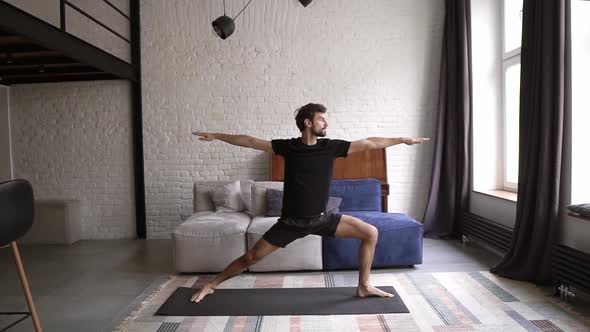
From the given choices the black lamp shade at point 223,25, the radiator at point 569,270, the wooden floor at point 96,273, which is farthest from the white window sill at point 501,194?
the black lamp shade at point 223,25

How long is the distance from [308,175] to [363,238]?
0.70 meters

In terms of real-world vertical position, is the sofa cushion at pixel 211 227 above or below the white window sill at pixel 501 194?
below

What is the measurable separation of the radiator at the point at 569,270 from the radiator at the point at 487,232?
3.12 ft

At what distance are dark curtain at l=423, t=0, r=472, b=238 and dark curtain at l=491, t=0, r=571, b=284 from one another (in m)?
1.48

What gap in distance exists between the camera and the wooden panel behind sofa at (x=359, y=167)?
604 centimetres

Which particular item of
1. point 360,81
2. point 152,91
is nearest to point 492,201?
point 360,81

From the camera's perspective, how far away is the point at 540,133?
4.05 meters

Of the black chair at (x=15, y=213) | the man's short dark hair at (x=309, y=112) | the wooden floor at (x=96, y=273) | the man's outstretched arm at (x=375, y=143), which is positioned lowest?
the wooden floor at (x=96, y=273)

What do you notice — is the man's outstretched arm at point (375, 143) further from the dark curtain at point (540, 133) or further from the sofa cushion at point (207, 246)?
the sofa cushion at point (207, 246)

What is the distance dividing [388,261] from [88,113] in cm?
457

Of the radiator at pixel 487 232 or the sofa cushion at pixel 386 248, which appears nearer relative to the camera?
the sofa cushion at pixel 386 248

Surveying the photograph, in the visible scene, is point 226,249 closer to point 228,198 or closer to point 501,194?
Answer: point 228,198

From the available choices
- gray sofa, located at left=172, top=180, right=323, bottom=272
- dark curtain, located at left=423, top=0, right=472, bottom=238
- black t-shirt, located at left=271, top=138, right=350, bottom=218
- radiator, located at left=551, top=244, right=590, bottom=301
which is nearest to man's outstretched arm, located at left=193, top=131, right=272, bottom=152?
black t-shirt, located at left=271, top=138, right=350, bottom=218

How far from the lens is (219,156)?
21.2 feet
